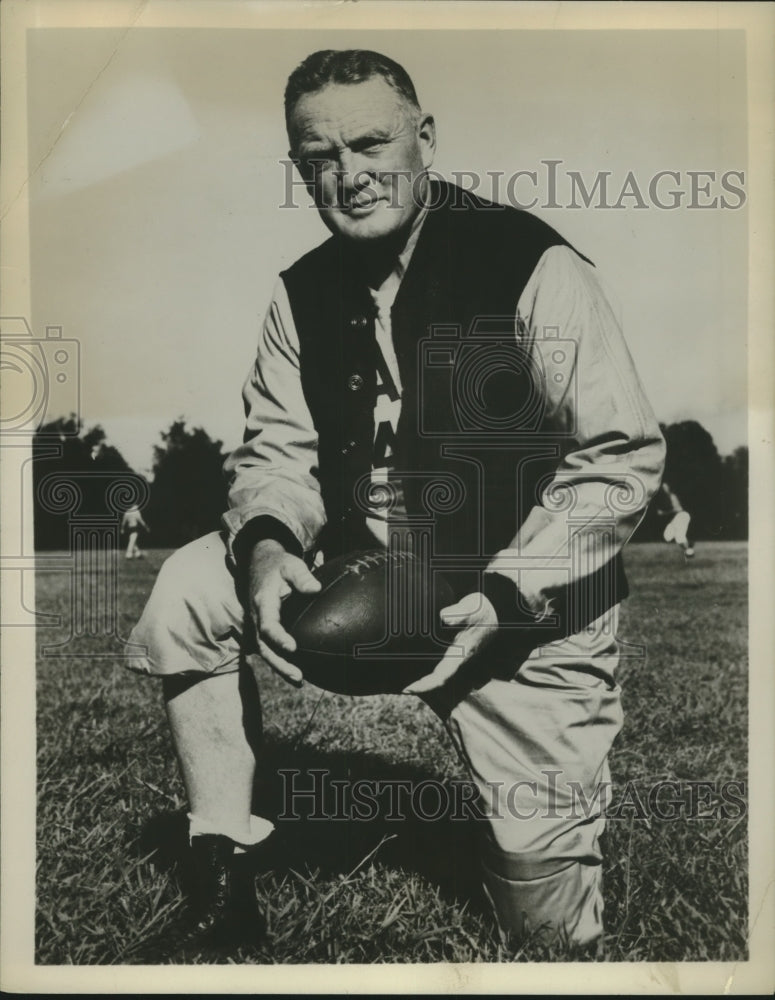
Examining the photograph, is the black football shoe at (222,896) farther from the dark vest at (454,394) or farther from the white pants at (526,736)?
the dark vest at (454,394)

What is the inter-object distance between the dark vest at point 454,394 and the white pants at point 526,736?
1.21 feet

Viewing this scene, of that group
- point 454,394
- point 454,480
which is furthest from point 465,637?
point 454,394

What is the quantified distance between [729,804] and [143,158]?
9.13 ft

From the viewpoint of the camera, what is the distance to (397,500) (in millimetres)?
2561

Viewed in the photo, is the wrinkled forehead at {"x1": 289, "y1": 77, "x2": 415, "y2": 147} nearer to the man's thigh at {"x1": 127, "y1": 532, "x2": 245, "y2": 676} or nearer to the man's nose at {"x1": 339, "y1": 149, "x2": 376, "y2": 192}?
the man's nose at {"x1": 339, "y1": 149, "x2": 376, "y2": 192}

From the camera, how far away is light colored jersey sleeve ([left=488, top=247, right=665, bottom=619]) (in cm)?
251

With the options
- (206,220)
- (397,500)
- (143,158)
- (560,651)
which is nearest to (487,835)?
(560,651)

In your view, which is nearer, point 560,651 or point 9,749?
point 560,651

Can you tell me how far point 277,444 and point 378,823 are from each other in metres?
1.23

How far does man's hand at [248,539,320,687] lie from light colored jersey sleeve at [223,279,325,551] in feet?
0.31

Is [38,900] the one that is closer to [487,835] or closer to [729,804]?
[487,835]

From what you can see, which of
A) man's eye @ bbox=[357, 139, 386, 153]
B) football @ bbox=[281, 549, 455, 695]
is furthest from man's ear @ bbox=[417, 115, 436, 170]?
football @ bbox=[281, 549, 455, 695]

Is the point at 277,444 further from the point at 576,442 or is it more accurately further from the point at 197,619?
the point at 576,442

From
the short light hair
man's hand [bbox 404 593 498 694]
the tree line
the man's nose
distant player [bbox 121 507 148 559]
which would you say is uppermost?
the short light hair
